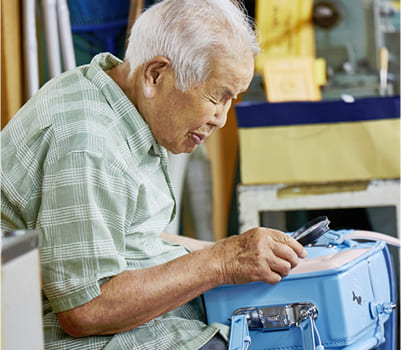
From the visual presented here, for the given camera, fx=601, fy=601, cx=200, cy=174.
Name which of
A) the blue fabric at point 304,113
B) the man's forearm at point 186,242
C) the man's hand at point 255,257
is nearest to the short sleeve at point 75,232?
the man's hand at point 255,257

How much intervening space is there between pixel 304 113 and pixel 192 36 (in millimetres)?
1030

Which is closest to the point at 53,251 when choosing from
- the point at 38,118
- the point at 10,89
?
the point at 38,118

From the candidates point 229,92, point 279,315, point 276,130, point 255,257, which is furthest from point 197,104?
point 276,130

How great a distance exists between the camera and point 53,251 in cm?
101

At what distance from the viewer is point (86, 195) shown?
3.34ft

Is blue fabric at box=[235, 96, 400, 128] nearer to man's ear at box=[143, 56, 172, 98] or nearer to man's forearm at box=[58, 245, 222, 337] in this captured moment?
man's ear at box=[143, 56, 172, 98]

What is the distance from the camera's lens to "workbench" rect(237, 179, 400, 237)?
2076mm

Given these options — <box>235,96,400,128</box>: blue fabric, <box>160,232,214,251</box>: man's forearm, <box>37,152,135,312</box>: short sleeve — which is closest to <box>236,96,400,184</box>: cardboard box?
<box>235,96,400,128</box>: blue fabric

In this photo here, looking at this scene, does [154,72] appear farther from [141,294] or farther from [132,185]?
[141,294]

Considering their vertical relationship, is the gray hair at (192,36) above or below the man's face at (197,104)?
above

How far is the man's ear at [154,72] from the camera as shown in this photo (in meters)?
1.17

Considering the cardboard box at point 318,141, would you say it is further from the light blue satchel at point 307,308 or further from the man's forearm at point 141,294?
the man's forearm at point 141,294

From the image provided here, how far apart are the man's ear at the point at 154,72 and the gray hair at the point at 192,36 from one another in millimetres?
11

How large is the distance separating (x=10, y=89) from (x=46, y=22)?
0.26 m
